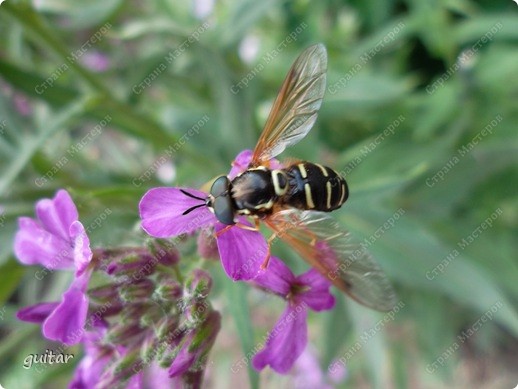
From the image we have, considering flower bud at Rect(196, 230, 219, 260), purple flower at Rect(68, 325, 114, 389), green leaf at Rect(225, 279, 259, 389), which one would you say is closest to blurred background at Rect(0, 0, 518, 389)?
green leaf at Rect(225, 279, 259, 389)

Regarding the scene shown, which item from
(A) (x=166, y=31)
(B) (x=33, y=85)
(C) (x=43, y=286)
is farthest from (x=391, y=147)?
(C) (x=43, y=286)

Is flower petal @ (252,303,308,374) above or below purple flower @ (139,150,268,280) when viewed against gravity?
below

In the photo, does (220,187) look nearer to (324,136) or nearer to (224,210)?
(224,210)

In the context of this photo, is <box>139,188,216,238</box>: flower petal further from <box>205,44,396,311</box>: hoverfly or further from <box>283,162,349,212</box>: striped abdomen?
<box>283,162,349,212</box>: striped abdomen

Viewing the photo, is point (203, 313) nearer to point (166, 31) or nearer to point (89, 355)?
point (89, 355)

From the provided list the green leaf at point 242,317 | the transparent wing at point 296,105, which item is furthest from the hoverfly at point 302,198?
the green leaf at point 242,317

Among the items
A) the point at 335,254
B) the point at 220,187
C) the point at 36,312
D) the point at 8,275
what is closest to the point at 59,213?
the point at 36,312

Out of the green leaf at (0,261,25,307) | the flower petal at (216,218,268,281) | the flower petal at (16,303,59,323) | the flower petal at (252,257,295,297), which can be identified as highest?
the flower petal at (216,218,268,281)
